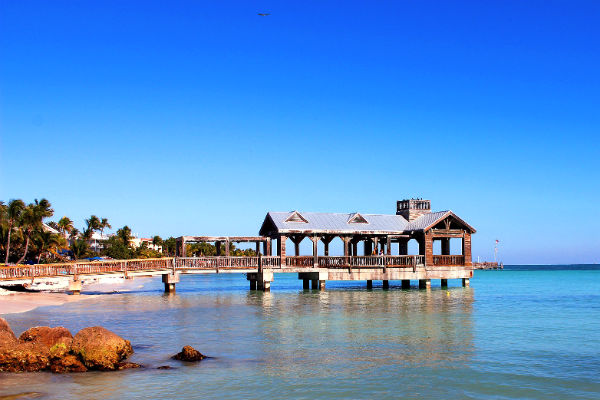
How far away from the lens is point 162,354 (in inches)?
663

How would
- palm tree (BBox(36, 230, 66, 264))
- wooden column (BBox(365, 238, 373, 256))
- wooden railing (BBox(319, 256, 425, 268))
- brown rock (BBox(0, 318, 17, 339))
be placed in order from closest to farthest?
brown rock (BBox(0, 318, 17, 339)), wooden railing (BBox(319, 256, 425, 268)), wooden column (BBox(365, 238, 373, 256)), palm tree (BBox(36, 230, 66, 264))

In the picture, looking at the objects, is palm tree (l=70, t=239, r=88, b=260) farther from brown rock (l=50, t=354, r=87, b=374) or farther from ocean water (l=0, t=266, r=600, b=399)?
brown rock (l=50, t=354, r=87, b=374)

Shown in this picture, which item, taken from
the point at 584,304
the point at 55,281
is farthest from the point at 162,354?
the point at 584,304

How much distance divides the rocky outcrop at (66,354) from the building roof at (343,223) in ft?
90.6

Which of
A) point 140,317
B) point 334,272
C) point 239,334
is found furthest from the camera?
point 334,272

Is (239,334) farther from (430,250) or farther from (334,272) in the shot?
(430,250)

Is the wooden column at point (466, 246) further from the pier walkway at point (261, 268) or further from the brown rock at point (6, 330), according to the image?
the brown rock at point (6, 330)

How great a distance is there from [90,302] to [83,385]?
2264 centimetres

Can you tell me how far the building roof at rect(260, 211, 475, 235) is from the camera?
142 feet

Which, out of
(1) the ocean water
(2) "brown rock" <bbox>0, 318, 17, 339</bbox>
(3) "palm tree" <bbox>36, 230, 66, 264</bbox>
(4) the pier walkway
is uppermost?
(3) "palm tree" <bbox>36, 230, 66, 264</bbox>

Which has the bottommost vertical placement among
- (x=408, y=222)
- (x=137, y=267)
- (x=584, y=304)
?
(x=584, y=304)

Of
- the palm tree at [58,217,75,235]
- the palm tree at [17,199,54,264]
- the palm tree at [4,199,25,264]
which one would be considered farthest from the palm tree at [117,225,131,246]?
the palm tree at [4,199,25,264]

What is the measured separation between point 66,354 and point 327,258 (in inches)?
1208

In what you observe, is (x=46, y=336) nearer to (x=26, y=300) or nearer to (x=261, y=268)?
(x=26, y=300)
